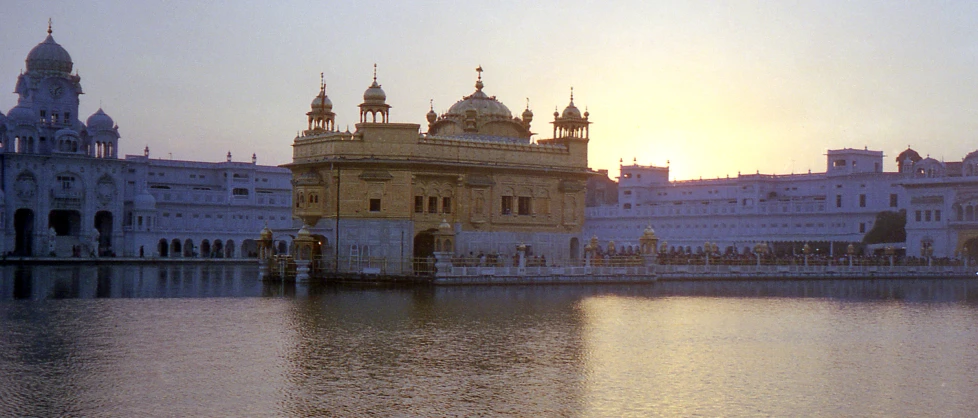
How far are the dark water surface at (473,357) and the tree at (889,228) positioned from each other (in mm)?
52031

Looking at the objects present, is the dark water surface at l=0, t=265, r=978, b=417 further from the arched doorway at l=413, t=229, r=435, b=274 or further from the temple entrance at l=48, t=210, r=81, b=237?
the temple entrance at l=48, t=210, r=81, b=237

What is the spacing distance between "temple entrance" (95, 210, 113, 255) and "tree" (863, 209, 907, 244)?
61.8 metres

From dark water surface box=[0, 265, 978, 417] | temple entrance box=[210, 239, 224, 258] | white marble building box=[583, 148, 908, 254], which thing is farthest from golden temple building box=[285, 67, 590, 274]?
temple entrance box=[210, 239, 224, 258]

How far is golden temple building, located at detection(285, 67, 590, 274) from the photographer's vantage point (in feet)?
160

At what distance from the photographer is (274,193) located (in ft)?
350

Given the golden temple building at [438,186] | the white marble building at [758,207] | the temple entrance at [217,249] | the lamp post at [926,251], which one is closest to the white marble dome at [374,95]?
the golden temple building at [438,186]

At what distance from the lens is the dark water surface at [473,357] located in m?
16.3

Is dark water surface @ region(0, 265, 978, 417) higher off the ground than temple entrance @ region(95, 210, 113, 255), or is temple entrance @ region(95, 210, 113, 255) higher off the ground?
temple entrance @ region(95, 210, 113, 255)

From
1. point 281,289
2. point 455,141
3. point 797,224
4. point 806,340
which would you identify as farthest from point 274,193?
point 806,340

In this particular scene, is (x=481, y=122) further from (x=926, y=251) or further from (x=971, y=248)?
(x=971, y=248)

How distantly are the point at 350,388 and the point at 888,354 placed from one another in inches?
463

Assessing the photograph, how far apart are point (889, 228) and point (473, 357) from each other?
73.8m

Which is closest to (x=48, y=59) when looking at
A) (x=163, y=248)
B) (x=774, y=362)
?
(x=163, y=248)

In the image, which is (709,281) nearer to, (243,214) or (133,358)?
(133,358)
